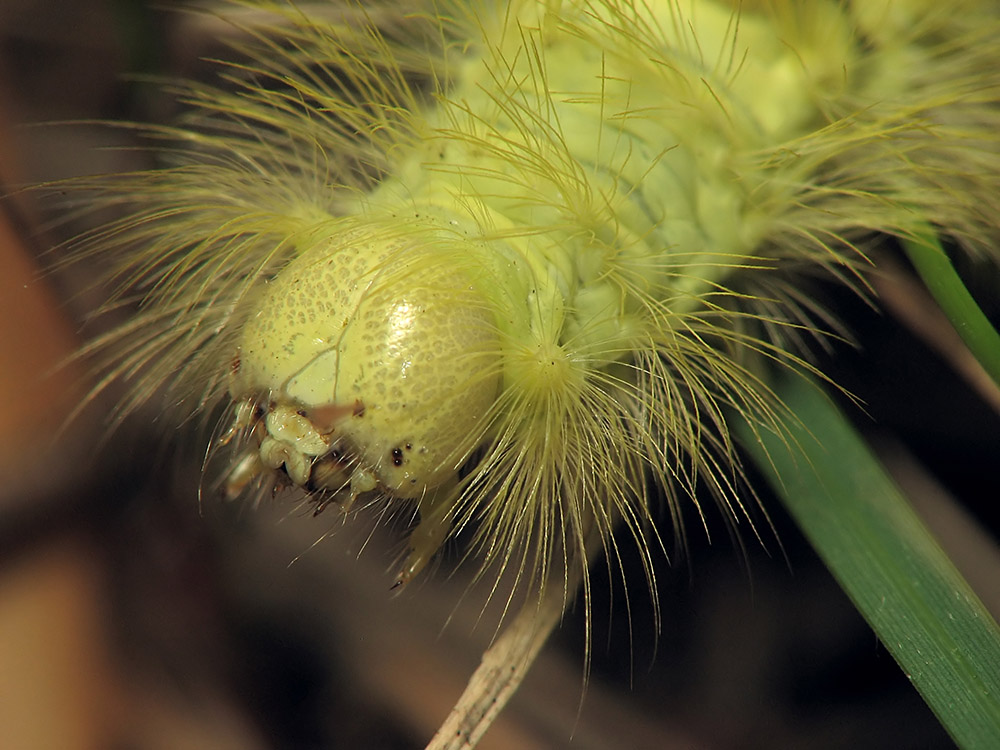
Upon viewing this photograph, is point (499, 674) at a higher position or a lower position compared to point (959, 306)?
lower

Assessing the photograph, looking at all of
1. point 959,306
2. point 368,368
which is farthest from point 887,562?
point 368,368

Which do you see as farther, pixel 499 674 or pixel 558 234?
pixel 499 674

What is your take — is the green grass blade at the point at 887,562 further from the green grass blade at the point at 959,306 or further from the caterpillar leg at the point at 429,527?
the caterpillar leg at the point at 429,527

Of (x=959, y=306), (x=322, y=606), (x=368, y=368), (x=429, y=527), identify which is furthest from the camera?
(x=322, y=606)

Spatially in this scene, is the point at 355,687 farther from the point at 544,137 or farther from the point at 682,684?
the point at 544,137

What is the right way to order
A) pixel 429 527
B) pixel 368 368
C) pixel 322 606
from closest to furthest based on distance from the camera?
pixel 368 368 < pixel 429 527 < pixel 322 606

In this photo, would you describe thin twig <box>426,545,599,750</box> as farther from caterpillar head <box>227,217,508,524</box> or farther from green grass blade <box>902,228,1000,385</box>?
green grass blade <box>902,228,1000,385</box>

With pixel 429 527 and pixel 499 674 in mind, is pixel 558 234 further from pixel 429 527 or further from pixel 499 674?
pixel 499 674
